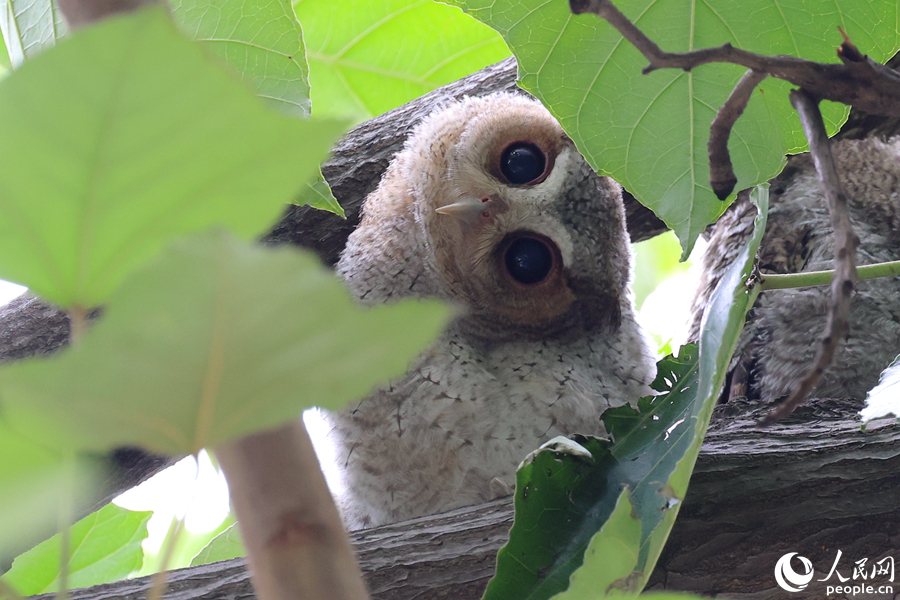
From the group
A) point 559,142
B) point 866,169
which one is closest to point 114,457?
point 559,142

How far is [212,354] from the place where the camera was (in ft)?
0.70

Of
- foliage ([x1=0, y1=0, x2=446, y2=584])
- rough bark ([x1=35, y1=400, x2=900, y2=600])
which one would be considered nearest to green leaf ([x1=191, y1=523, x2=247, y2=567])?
rough bark ([x1=35, y1=400, x2=900, y2=600])

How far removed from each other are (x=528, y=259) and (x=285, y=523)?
0.82 meters

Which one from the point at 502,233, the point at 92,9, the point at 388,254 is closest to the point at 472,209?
the point at 502,233

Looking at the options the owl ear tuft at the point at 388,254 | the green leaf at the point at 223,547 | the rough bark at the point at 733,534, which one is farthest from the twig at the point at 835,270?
the green leaf at the point at 223,547

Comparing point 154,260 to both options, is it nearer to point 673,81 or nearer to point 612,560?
point 612,560

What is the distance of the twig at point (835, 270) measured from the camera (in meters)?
0.36

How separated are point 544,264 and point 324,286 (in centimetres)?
85

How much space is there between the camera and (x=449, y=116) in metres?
1.16

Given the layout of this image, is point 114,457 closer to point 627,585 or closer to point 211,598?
point 211,598

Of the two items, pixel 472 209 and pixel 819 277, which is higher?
pixel 472 209

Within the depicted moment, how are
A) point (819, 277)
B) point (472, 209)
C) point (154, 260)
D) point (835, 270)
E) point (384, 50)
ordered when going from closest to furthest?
point (154, 260) < point (835, 270) < point (819, 277) < point (472, 209) < point (384, 50)

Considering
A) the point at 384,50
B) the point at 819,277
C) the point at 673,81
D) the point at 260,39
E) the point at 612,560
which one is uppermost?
the point at 384,50

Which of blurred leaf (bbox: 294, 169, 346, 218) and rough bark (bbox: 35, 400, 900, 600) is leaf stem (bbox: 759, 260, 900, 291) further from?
blurred leaf (bbox: 294, 169, 346, 218)
